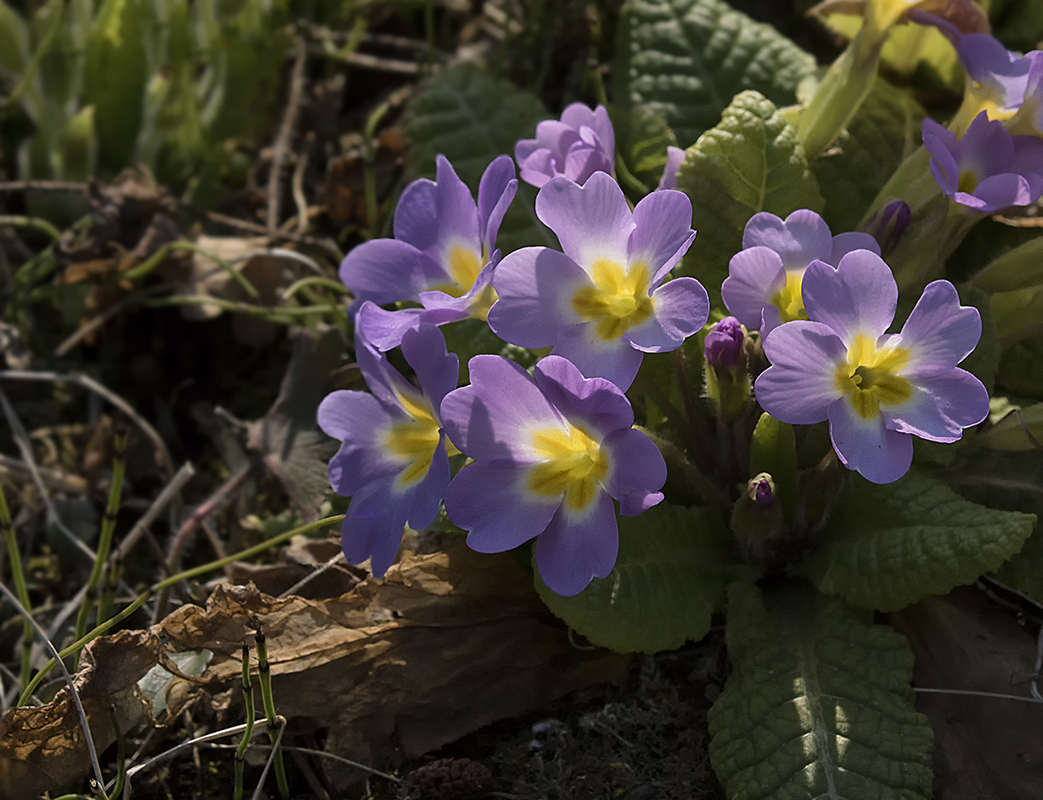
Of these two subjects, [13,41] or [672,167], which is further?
[13,41]

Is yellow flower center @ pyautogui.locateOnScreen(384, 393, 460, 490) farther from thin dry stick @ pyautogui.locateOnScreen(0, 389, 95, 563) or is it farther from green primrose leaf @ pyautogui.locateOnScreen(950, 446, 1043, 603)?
green primrose leaf @ pyautogui.locateOnScreen(950, 446, 1043, 603)

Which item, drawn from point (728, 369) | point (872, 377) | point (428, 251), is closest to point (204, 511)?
point (428, 251)

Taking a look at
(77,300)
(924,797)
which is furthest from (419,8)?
(924,797)

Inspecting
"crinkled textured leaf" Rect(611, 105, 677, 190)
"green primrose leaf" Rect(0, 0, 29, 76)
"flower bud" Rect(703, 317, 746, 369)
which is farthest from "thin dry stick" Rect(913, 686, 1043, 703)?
"green primrose leaf" Rect(0, 0, 29, 76)

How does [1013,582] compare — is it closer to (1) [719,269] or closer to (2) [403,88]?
(1) [719,269]

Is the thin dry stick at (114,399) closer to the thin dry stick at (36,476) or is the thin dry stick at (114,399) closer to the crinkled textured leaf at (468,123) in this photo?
the thin dry stick at (36,476)

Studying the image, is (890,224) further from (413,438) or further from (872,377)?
(413,438)
